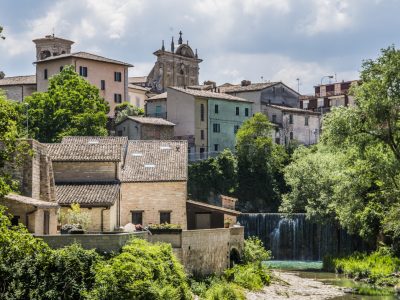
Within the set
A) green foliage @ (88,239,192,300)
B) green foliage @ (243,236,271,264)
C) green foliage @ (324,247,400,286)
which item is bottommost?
green foliage @ (324,247,400,286)

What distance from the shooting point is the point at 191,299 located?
1545 inches

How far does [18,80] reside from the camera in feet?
356

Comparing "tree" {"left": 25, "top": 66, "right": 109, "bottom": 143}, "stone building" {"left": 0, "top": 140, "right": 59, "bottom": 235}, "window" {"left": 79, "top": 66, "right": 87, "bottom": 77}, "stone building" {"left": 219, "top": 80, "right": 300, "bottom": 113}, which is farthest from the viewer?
"stone building" {"left": 219, "top": 80, "right": 300, "bottom": 113}

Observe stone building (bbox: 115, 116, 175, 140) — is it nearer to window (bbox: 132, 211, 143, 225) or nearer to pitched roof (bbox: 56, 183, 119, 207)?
window (bbox: 132, 211, 143, 225)

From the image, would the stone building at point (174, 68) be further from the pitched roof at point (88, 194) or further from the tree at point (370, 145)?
the pitched roof at point (88, 194)

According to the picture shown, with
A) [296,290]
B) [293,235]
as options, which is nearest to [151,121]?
[293,235]

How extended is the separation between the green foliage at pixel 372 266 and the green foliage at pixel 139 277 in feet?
68.1

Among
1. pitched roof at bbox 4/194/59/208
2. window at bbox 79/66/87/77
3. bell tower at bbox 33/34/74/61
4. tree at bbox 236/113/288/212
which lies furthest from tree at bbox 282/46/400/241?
bell tower at bbox 33/34/74/61

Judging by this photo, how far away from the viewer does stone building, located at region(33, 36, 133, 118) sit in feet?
339

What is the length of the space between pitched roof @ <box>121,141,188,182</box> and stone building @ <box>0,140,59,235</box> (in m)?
10.1

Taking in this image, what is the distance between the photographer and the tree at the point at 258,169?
312 ft

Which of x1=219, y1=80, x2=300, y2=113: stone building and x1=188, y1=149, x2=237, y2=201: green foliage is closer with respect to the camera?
x1=188, y1=149, x2=237, y2=201: green foliage

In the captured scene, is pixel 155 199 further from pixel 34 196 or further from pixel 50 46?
pixel 50 46

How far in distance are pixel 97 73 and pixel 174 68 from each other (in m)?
42.4
